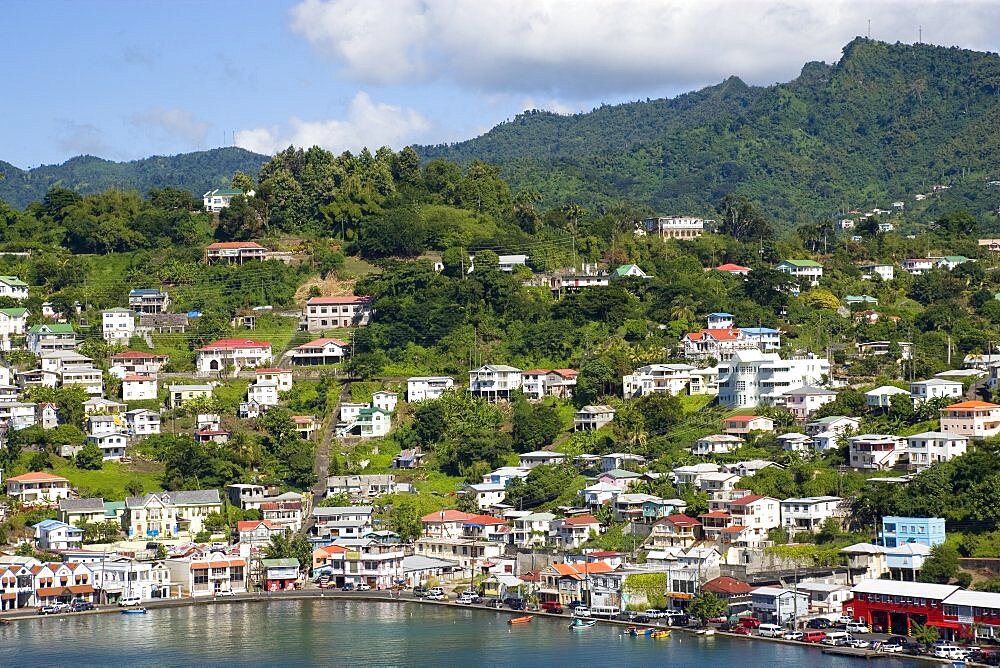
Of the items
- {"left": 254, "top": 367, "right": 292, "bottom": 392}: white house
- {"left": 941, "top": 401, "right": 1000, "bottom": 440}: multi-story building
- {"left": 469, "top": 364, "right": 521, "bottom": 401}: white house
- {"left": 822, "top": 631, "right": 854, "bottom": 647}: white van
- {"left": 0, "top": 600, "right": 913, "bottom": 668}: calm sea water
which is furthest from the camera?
{"left": 254, "top": 367, "right": 292, "bottom": 392}: white house

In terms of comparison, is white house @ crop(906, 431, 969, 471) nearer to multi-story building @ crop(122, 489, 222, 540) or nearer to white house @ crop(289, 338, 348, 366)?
multi-story building @ crop(122, 489, 222, 540)

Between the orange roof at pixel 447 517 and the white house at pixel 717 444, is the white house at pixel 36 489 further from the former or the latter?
the white house at pixel 717 444

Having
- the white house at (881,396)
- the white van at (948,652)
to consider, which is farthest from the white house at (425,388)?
the white van at (948,652)

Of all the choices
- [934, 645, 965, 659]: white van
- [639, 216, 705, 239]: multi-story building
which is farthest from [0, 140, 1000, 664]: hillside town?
[639, 216, 705, 239]: multi-story building

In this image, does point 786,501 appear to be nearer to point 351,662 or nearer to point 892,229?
point 351,662

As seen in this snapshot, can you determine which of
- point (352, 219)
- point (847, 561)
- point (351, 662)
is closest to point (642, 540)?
point (847, 561)
